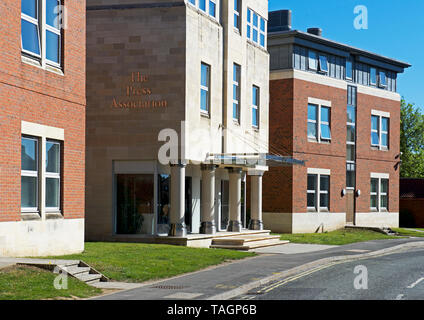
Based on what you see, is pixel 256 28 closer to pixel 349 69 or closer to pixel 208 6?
pixel 208 6

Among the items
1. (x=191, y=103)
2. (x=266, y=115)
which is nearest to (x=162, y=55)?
(x=191, y=103)

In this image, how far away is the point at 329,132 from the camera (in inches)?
1692

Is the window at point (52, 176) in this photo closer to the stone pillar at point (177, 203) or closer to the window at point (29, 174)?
the window at point (29, 174)

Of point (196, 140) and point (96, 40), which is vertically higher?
point (96, 40)

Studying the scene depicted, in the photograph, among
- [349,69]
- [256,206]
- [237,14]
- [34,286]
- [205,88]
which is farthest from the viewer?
[349,69]

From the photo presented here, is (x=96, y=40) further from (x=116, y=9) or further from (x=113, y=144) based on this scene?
(x=113, y=144)

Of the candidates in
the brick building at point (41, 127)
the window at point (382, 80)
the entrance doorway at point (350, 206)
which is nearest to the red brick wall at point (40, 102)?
the brick building at point (41, 127)

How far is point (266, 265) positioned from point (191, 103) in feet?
28.1

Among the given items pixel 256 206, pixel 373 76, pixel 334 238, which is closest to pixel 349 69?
pixel 373 76

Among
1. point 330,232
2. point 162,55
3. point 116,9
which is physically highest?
point 116,9

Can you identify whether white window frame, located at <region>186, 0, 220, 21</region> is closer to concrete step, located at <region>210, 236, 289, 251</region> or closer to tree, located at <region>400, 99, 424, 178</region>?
concrete step, located at <region>210, 236, 289, 251</region>

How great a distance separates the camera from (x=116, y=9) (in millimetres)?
27812

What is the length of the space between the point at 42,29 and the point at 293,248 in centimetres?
1493

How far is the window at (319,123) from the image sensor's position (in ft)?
136
